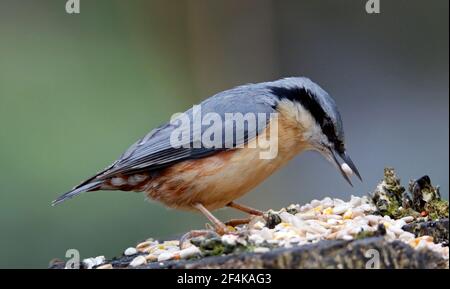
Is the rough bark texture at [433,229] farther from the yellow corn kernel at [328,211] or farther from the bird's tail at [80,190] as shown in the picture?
the bird's tail at [80,190]

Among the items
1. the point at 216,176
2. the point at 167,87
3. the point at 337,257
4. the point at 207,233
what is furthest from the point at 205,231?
the point at 167,87

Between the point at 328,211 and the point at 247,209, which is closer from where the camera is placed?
the point at 328,211

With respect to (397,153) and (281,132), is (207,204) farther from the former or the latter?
(397,153)

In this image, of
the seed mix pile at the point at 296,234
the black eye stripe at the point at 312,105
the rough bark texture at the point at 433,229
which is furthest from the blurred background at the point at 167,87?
the rough bark texture at the point at 433,229

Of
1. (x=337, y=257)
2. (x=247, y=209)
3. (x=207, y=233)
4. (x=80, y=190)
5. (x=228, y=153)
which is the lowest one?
(x=337, y=257)

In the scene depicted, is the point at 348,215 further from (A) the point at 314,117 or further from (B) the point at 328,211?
(A) the point at 314,117

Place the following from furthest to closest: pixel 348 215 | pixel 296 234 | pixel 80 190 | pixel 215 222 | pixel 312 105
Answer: pixel 312 105, pixel 80 190, pixel 215 222, pixel 348 215, pixel 296 234

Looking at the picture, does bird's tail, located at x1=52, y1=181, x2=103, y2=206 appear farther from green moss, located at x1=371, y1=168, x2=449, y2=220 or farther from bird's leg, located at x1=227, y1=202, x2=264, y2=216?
green moss, located at x1=371, y1=168, x2=449, y2=220

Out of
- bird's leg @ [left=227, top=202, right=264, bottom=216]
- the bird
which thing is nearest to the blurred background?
bird's leg @ [left=227, top=202, right=264, bottom=216]
